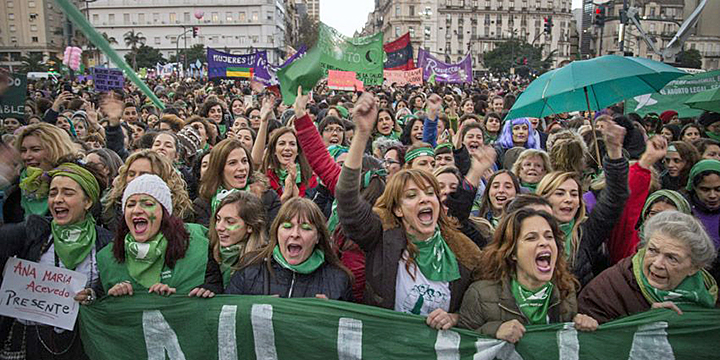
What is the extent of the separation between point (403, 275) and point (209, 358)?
1150 mm

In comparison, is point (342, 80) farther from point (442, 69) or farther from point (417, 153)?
point (442, 69)

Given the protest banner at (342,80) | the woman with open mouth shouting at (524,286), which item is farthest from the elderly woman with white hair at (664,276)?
the protest banner at (342,80)

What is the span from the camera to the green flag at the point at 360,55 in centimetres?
1034

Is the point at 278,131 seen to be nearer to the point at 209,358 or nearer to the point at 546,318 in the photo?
the point at 209,358

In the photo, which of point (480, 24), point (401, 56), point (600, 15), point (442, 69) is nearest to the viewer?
point (401, 56)

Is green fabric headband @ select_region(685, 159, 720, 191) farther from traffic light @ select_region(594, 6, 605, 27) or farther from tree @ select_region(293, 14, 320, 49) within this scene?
tree @ select_region(293, 14, 320, 49)

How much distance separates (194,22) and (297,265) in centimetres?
10655

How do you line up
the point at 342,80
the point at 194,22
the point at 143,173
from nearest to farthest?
the point at 143,173
the point at 342,80
the point at 194,22

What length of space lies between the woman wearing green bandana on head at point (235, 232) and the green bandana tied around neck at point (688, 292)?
216 cm

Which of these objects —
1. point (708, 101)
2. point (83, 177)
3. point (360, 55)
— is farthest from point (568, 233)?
point (360, 55)

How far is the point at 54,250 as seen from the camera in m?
3.39

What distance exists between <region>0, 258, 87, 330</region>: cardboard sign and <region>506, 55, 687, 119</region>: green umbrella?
147 inches

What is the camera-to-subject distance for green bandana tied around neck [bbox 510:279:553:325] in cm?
287

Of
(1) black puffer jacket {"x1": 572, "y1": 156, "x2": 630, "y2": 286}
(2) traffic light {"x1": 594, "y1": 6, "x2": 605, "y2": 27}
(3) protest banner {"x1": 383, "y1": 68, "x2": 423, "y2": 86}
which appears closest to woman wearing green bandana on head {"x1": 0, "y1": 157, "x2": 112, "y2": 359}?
(1) black puffer jacket {"x1": 572, "y1": 156, "x2": 630, "y2": 286}
